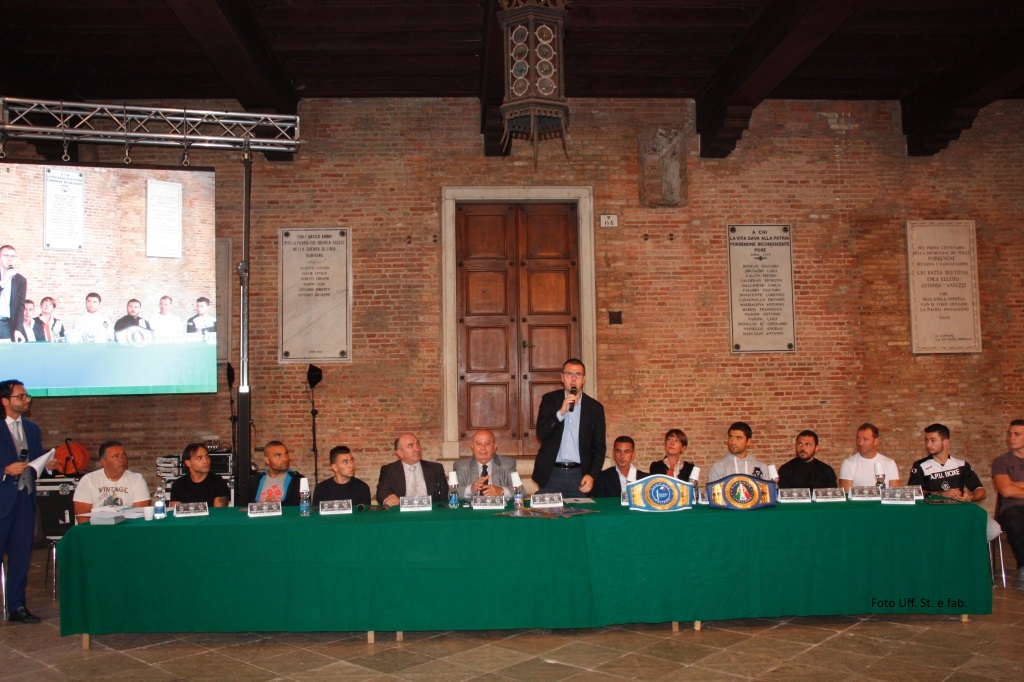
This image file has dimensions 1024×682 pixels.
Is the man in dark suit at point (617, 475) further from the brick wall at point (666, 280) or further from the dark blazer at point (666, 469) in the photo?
the brick wall at point (666, 280)

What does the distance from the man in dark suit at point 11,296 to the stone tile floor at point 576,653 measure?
10.2 feet

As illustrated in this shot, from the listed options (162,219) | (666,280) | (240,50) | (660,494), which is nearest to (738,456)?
(660,494)

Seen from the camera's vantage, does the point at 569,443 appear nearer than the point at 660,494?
No

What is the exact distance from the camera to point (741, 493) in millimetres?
5059

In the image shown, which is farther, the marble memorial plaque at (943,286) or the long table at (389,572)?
the marble memorial plaque at (943,286)

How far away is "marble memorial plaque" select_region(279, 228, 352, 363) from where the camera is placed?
9258 mm

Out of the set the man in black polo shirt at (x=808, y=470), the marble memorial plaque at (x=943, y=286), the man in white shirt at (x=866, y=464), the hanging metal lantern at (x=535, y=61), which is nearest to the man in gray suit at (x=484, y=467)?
the hanging metal lantern at (x=535, y=61)

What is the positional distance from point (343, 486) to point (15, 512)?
2.09 meters

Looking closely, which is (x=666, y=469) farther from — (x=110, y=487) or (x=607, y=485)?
(x=110, y=487)

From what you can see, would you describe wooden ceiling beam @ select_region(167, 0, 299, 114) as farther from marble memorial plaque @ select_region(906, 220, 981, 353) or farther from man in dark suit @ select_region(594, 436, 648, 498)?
marble memorial plaque @ select_region(906, 220, 981, 353)

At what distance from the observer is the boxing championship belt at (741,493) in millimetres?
5039

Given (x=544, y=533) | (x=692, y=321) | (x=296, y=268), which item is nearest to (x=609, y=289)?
(x=692, y=321)

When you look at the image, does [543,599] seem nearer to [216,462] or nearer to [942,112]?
[216,462]

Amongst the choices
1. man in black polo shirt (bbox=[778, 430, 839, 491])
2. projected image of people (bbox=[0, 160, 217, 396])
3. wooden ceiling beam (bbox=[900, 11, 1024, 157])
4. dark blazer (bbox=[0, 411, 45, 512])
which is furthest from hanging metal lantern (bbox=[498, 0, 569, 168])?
wooden ceiling beam (bbox=[900, 11, 1024, 157])
